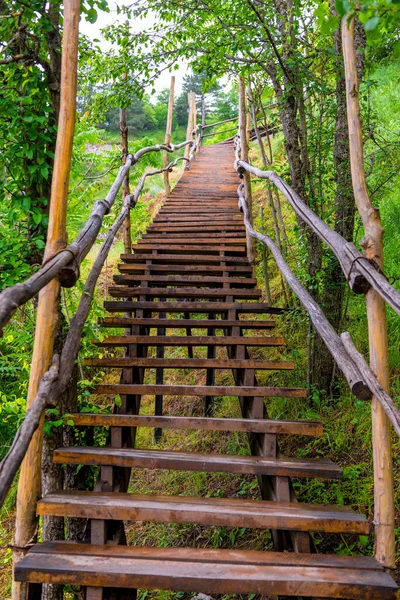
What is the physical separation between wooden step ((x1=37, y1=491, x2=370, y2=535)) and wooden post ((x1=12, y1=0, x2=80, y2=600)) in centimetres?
8

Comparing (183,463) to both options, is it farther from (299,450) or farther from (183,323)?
(299,450)

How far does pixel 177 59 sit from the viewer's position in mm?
5703

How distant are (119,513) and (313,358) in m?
3.01

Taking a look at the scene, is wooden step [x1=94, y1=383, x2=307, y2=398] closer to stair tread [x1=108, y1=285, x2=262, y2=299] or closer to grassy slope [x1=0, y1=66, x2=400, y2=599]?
grassy slope [x1=0, y1=66, x2=400, y2=599]

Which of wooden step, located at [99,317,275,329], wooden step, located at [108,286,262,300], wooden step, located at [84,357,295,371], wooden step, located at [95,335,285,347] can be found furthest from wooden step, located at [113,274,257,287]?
wooden step, located at [84,357,295,371]

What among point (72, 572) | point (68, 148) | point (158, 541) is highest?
point (68, 148)

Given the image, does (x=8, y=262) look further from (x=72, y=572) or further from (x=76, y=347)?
(x=72, y=572)

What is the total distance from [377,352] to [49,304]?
1427mm

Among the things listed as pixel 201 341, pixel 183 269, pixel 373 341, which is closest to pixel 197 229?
pixel 183 269

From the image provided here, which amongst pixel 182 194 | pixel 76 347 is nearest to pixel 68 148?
pixel 76 347

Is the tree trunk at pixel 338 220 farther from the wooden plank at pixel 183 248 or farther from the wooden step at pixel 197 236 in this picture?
the wooden step at pixel 197 236

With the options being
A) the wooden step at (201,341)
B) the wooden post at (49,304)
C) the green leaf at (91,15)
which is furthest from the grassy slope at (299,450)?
the green leaf at (91,15)

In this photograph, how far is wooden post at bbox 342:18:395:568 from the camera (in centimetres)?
182

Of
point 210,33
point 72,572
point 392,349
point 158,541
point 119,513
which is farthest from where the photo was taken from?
point 210,33
